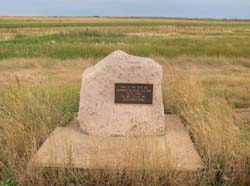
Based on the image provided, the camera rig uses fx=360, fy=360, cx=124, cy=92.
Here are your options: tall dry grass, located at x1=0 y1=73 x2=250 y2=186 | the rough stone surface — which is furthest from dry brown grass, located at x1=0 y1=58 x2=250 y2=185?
the rough stone surface

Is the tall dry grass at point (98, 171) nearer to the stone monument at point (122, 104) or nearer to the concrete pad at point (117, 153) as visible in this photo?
the concrete pad at point (117, 153)

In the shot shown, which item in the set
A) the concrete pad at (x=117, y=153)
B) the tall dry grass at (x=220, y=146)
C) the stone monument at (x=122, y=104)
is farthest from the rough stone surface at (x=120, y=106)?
the tall dry grass at (x=220, y=146)

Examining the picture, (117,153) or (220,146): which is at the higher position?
(220,146)

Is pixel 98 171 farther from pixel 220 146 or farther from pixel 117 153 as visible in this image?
pixel 220 146

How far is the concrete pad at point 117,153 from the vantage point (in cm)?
360

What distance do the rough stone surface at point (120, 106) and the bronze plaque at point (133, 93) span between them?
0.17 feet

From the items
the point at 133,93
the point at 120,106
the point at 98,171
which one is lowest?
the point at 98,171

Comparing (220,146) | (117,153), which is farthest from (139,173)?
(220,146)

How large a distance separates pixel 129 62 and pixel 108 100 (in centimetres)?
58

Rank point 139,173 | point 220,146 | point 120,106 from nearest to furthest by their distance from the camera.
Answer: point 139,173, point 220,146, point 120,106

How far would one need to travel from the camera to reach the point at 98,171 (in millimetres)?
3568

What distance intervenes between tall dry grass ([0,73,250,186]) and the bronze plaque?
697 millimetres

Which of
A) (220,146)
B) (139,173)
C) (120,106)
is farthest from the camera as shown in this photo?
(120,106)

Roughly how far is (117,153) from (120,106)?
3.01 feet
